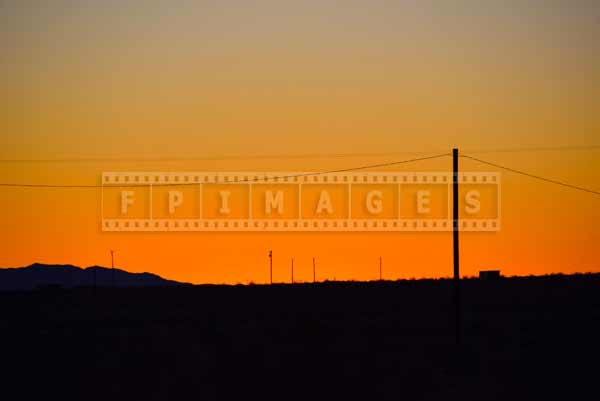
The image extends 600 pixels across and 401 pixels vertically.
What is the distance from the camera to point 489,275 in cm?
9094

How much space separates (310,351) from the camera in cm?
4253

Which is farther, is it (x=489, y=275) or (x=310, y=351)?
(x=489, y=275)

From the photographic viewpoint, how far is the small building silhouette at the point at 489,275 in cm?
8975

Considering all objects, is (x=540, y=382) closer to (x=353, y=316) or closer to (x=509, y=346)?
(x=509, y=346)

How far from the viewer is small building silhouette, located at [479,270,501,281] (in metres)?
89.8

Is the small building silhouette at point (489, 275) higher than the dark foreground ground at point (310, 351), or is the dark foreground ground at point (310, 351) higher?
the small building silhouette at point (489, 275)

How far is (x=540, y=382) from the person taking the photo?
124 feet

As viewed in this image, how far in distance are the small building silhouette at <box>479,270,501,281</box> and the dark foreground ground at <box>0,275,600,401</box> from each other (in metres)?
25.1

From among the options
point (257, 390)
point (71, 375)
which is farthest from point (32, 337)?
point (257, 390)

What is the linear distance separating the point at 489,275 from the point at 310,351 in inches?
2010

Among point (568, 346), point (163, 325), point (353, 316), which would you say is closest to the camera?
point (568, 346)

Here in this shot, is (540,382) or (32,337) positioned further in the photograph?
(32,337)

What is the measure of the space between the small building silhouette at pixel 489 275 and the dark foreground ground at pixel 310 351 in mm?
→ 25139

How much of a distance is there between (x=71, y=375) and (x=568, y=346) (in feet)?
66.7
